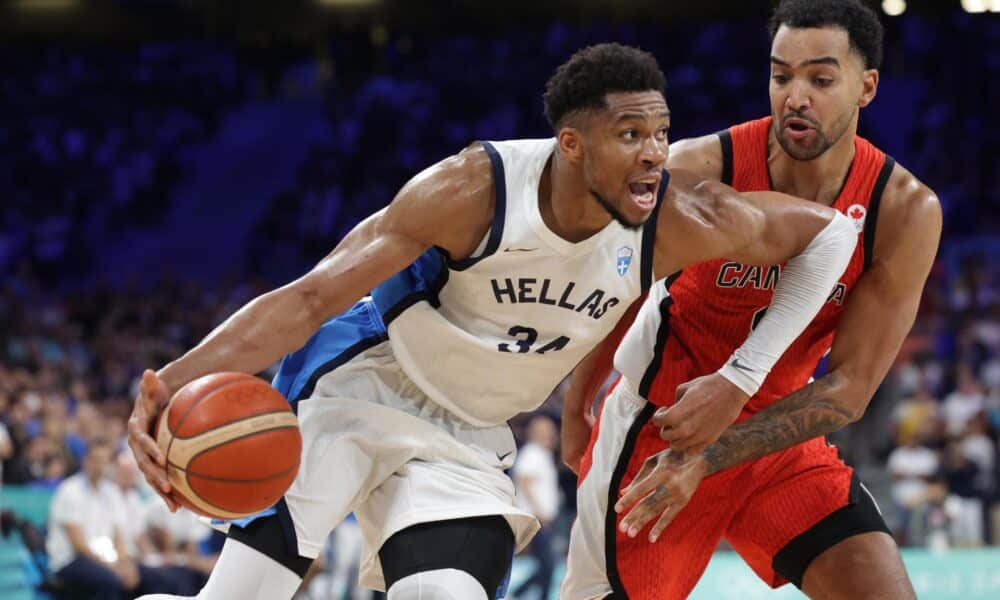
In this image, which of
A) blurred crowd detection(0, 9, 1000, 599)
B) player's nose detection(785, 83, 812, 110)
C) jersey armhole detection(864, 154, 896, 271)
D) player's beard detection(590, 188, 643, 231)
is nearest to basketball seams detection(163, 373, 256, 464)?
player's beard detection(590, 188, 643, 231)

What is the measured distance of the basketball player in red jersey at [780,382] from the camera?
3844 mm

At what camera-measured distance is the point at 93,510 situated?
27.5 ft

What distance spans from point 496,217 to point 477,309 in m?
0.28

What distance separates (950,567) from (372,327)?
19.7 feet

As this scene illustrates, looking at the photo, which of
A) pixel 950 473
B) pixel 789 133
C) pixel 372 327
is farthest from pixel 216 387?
pixel 950 473

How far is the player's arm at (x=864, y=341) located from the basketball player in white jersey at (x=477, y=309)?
0.80ft

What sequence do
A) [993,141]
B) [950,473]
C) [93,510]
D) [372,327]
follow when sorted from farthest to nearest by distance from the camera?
[993,141], [950,473], [93,510], [372,327]

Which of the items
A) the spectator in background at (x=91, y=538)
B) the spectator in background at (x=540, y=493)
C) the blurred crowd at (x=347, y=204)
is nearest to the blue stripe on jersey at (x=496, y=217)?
the spectator in background at (x=540, y=493)

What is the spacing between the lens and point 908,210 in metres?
3.91

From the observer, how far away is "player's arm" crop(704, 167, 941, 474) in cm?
387

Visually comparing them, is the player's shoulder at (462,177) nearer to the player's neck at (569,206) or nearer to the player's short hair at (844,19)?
the player's neck at (569,206)

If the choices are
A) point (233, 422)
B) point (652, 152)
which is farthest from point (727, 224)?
point (233, 422)

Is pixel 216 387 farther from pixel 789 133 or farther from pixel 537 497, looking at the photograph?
pixel 537 497

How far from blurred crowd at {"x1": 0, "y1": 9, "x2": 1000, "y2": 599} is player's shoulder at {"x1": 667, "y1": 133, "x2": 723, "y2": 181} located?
5.39m
